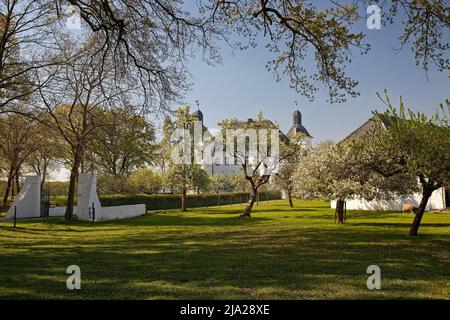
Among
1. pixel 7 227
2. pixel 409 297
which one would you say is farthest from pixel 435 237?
pixel 7 227

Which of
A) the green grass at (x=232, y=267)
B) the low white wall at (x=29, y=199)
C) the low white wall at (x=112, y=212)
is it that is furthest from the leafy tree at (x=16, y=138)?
the green grass at (x=232, y=267)

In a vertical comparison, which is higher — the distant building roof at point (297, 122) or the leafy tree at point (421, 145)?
the distant building roof at point (297, 122)

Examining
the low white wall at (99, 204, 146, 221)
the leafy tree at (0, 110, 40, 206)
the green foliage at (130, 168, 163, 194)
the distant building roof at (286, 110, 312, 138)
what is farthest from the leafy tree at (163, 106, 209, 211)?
the distant building roof at (286, 110, 312, 138)

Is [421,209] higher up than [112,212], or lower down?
higher up

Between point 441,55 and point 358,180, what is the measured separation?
10.4m

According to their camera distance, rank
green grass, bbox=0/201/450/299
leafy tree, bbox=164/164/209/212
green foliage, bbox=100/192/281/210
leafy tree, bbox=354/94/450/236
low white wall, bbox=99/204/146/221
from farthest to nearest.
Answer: leafy tree, bbox=164/164/209/212 < green foliage, bbox=100/192/281/210 < low white wall, bbox=99/204/146/221 < leafy tree, bbox=354/94/450/236 < green grass, bbox=0/201/450/299

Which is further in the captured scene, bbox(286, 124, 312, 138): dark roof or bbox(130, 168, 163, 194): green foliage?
bbox(286, 124, 312, 138): dark roof

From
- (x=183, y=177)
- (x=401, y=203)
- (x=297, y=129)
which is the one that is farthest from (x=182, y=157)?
(x=297, y=129)

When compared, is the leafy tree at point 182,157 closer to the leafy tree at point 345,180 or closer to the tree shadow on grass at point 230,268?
the leafy tree at point 345,180

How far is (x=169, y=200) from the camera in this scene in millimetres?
47875

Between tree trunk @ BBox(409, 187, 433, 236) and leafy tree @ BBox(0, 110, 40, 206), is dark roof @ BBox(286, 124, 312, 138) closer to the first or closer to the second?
leafy tree @ BBox(0, 110, 40, 206)

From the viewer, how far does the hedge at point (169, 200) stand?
1425 inches

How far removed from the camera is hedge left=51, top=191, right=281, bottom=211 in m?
36.2

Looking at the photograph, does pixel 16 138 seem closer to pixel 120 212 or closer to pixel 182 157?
pixel 120 212
